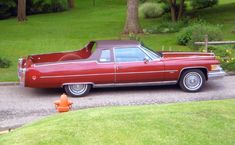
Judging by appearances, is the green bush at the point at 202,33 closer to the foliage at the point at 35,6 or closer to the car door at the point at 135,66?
the car door at the point at 135,66

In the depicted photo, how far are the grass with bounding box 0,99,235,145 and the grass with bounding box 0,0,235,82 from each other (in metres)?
8.26

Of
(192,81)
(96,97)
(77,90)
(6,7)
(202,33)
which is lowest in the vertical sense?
(96,97)

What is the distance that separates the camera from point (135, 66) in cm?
1215

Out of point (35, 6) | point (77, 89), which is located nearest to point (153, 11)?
point (35, 6)

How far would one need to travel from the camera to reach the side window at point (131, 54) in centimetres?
1228

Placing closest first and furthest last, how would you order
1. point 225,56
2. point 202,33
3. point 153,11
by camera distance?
point 225,56, point 202,33, point 153,11

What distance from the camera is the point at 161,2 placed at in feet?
110

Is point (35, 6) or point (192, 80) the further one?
point (35, 6)

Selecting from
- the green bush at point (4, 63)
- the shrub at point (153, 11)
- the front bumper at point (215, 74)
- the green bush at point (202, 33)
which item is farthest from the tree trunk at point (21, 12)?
the front bumper at point (215, 74)

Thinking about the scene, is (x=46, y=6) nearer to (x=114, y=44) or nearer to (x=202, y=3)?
(x=202, y=3)

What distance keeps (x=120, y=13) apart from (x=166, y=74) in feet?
90.6

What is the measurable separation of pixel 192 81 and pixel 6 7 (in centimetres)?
2925

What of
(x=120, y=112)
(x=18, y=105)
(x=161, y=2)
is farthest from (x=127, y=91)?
(x=161, y=2)

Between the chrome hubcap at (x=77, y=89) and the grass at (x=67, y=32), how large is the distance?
2743mm
